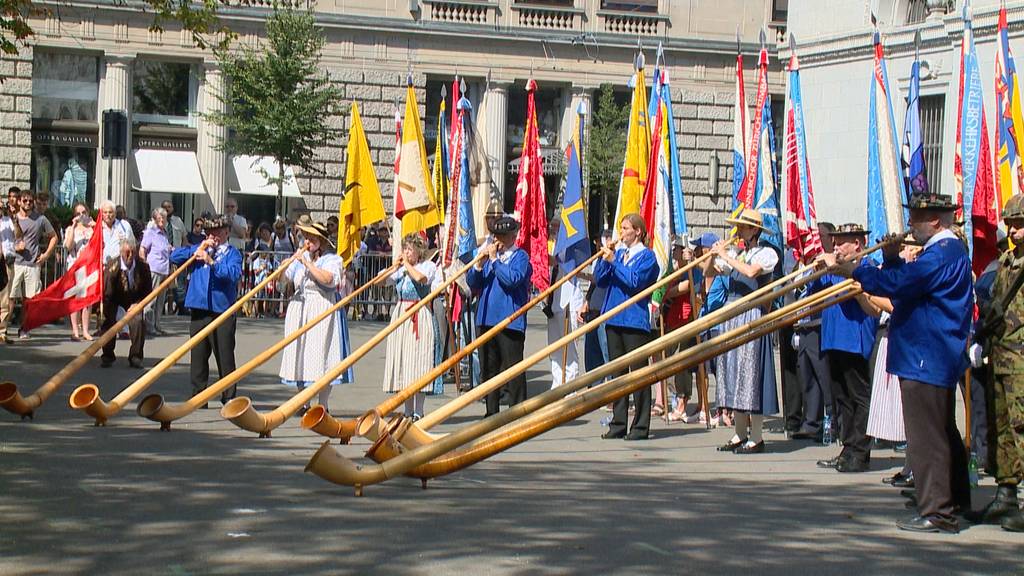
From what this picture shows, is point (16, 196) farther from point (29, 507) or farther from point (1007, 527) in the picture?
point (1007, 527)

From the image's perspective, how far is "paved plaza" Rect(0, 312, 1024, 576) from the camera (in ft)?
22.9

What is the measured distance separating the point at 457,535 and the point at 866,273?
2810mm

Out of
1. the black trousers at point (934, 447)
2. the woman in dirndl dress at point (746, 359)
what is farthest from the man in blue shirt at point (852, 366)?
the black trousers at point (934, 447)

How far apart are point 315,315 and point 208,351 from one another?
4.39 feet

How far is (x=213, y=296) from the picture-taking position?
1343cm

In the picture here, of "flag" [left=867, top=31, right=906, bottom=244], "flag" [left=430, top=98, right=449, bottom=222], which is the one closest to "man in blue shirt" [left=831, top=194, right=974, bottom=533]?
"flag" [left=867, top=31, right=906, bottom=244]

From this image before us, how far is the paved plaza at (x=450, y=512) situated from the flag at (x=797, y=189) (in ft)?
6.87

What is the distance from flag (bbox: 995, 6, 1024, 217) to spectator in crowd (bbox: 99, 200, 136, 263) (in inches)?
396

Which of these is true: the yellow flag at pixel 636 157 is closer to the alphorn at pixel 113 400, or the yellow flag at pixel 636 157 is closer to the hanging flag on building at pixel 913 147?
the hanging flag on building at pixel 913 147

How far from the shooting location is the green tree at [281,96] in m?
30.2

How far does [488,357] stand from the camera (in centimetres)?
1335

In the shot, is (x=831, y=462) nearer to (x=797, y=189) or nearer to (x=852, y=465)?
(x=852, y=465)

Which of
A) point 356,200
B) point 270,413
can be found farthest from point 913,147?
point 270,413

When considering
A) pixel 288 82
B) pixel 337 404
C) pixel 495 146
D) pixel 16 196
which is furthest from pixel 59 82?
pixel 337 404
